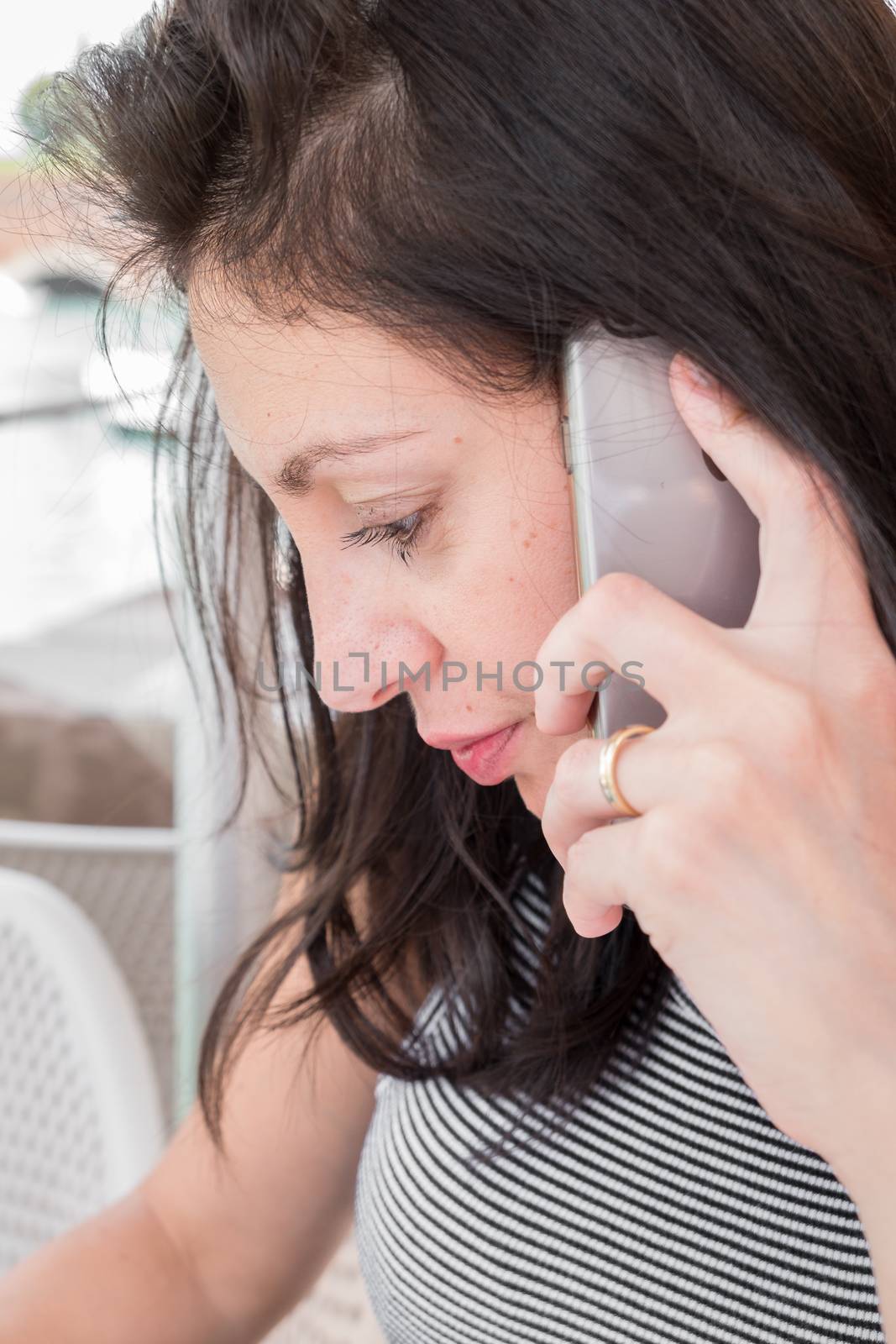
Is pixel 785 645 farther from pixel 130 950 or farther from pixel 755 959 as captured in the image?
pixel 130 950

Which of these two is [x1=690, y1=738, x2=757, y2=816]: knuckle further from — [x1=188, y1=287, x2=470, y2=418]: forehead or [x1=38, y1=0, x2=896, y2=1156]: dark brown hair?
[x1=188, y1=287, x2=470, y2=418]: forehead

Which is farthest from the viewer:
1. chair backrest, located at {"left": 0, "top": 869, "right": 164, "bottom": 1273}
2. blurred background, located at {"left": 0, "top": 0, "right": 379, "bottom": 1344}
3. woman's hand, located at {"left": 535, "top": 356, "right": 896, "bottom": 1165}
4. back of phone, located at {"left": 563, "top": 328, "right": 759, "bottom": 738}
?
chair backrest, located at {"left": 0, "top": 869, "right": 164, "bottom": 1273}

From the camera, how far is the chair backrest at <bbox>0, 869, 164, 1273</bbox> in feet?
3.57

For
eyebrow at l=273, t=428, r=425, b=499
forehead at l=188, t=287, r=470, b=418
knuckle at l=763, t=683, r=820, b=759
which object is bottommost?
knuckle at l=763, t=683, r=820, b=759

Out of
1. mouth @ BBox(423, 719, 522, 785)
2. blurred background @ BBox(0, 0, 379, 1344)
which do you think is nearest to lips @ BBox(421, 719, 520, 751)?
mouth @ BBox(423, 719, 522, 785)

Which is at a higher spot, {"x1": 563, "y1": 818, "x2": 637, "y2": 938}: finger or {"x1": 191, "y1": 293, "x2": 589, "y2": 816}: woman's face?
{"x1": 191, "y1": 293, "x2": 589, "y2": 816}: woman's face

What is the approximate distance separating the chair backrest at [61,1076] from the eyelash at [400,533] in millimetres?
625

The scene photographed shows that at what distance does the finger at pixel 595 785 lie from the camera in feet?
1.73

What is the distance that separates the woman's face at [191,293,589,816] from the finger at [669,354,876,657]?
0.09 metres

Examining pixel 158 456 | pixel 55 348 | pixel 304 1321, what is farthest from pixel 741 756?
pixel 55 348

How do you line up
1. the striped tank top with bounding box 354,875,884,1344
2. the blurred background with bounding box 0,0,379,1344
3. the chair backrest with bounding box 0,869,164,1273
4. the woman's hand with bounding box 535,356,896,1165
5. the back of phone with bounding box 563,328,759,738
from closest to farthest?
the woman's hand with bounding box 535,356,896,1165 → the back of phone with bounding box 563,328,759,738 → the striped tank top with bounding box 354,875,884,1344 → the blurred background with bounding box 0,0,379,1344 → the chair backrest with bounding box 0,869,164,1273

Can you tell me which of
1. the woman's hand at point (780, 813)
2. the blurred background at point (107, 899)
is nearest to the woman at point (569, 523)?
the woman's hand at point (780, 813)

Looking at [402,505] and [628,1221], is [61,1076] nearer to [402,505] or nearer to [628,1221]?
[628,1221]

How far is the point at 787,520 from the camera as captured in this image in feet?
1.81
